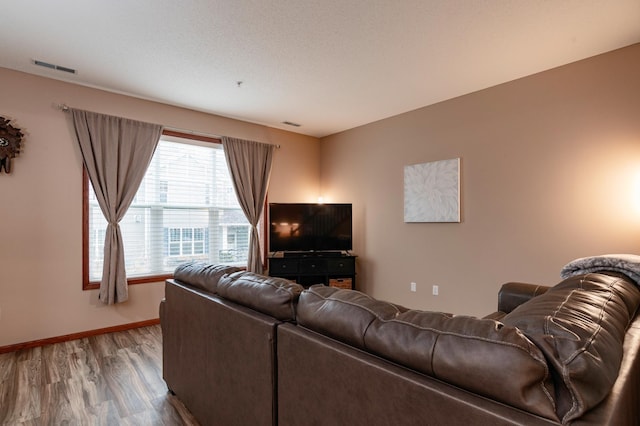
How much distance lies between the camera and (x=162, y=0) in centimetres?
219

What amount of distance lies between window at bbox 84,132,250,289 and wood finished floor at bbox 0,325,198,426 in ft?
2.59

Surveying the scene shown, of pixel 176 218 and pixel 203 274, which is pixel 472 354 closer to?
pixel 203 274

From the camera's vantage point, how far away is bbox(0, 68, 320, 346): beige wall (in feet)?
10.4

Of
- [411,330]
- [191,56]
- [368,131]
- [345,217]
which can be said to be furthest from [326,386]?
[368,131]

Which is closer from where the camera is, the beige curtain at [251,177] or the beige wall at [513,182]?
the beige wall at [513,182]

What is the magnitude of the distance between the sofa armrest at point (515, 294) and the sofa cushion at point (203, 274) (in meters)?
1.90

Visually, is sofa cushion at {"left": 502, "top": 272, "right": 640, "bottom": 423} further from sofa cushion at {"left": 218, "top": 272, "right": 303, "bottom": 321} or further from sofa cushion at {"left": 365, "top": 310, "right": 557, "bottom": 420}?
sofa cushion at {"left": 218, "top": 272, "right": 303, "bottom": 321}

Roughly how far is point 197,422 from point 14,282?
2.52 meters

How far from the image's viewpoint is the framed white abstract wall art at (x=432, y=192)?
388cm

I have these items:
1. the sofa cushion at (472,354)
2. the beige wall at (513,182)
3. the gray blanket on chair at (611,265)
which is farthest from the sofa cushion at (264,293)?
the beige wall at (513,182)

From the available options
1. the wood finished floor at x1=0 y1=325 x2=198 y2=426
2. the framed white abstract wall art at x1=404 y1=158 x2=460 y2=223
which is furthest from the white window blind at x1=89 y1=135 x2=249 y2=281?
the framed white abstract wall art at x1=404 y1=158 x2=460 y2=223

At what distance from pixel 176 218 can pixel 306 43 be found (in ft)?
9.02

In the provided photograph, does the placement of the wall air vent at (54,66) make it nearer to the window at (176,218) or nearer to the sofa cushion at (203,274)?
the window at (176,218)

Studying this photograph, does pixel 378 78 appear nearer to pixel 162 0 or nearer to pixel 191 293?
pixel 162 0
